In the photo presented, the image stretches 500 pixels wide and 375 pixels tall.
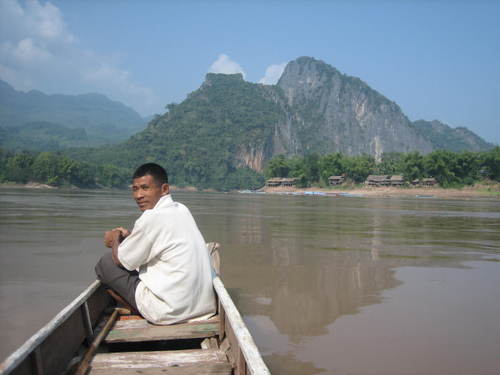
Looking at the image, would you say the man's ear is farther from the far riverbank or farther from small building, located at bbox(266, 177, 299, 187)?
small building, located at bbox(266, 177, 299, 187)

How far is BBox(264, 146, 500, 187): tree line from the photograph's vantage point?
62375mm

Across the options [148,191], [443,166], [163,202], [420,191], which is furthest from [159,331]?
[443,166]

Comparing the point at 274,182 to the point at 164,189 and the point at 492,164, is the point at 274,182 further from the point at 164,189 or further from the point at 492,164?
the point at 164,189

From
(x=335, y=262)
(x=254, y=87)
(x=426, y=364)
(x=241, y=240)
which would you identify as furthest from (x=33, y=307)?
(x=254, y=87)

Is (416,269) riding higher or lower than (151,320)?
lower

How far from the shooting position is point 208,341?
3.09m

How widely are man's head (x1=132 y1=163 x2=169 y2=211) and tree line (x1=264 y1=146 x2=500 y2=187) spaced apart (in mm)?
67073

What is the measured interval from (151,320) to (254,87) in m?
189

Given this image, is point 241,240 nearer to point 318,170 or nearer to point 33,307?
point 33,307

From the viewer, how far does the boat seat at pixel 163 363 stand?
2521 millimetres

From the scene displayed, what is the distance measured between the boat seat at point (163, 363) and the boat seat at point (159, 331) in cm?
25

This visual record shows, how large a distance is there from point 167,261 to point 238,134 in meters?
150

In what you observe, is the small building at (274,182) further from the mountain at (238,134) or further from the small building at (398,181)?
the small building at (398,181)

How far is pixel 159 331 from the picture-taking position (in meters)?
3.15
